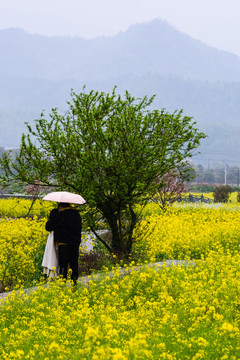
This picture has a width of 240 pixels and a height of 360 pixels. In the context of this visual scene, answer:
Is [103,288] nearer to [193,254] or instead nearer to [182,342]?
[182,342]

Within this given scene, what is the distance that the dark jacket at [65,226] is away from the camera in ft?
27.1

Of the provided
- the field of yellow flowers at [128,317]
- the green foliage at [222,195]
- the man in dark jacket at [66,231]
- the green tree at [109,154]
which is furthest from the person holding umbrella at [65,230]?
the green foliage at [222,195]

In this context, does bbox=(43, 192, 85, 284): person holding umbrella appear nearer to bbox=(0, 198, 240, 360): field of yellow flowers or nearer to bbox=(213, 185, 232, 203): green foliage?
bbox=(0, 198, 240, 360): field of yellow flowers

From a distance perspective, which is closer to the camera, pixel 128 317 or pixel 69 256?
pixel 128 317

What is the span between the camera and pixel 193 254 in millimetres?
12211

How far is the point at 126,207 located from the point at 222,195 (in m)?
24.8

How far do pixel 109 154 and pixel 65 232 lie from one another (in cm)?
316

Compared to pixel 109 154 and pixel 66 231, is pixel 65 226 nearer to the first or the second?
pixel 66 231

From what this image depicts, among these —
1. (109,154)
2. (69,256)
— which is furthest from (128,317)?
(109,154)

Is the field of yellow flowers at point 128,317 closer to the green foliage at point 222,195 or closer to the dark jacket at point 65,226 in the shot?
the dark jacket at point 65,226

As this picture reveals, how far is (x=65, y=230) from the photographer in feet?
27.1

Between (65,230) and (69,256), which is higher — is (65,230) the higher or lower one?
the higher one

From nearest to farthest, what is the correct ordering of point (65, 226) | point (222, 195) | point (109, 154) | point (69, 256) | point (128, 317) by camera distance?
point (128, 317)
point (65, 226)
point (69, 256)
point (109, 154)
point (222, 195)

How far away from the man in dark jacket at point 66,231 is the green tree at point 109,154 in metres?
2.05
